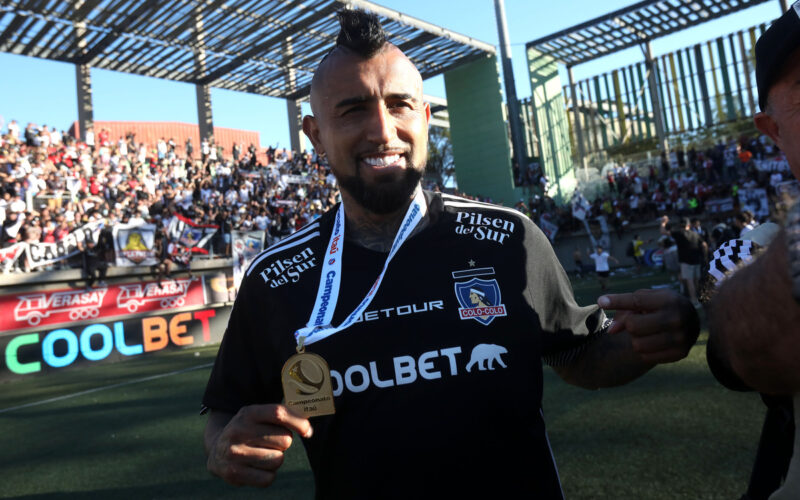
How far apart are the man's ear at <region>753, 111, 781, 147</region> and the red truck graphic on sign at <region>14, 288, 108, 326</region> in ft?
52.6

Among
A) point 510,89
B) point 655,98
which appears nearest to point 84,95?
point 510,89

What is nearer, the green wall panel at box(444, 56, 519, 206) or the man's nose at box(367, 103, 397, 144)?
the man's nose at box(367, 103, 397, 144)

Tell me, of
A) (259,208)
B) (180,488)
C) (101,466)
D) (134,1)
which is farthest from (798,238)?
(134,1)

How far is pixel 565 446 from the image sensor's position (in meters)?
4.59

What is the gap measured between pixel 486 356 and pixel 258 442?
0.68 meters

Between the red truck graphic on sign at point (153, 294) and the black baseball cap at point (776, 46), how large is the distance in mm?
16840

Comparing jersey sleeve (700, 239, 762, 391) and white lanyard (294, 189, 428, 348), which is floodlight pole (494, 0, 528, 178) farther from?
jersey sleeve (700, 239, 762, 391)

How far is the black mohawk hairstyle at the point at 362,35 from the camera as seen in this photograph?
180 cm

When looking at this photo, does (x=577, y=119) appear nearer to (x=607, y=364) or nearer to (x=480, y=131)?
(x=480, y=131)

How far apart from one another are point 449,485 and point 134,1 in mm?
25049

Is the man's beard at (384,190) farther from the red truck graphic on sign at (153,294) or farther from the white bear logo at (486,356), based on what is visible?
the red truck graphic on sign at (153,294)

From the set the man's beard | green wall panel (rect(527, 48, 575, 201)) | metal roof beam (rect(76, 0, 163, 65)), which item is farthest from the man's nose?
green wall panel (rect(527, 48, 575, 201))

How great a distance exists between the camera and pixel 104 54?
2580 centimetres

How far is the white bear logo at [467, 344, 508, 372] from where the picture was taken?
1.66 metres
